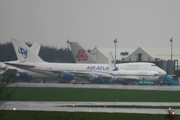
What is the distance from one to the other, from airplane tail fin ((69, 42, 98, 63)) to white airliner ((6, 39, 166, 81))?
15.0 metres

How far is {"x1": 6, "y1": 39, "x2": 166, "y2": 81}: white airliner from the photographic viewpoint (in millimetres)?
100312

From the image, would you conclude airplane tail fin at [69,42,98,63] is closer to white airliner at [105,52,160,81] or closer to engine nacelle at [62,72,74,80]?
engine nacelle at [62,72,74,80]

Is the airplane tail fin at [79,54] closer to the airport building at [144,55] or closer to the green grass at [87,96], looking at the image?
the airport building at [144,55]

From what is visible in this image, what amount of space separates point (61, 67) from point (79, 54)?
19667mm

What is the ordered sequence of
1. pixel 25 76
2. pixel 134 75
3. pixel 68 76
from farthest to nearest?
pixel 25 76
pixel 68 76
pixel 134 75

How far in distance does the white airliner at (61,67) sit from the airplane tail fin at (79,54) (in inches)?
592

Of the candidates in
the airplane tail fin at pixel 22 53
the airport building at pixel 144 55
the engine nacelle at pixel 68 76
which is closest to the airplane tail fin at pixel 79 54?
the airplane tail fin at pixel 22 53

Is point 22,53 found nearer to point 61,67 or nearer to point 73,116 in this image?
point 61,67

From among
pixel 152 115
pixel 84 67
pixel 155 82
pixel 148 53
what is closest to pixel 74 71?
pixel 84 67

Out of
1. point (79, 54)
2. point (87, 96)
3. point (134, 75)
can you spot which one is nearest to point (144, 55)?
point (79, 54)

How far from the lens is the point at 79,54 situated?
122 metres

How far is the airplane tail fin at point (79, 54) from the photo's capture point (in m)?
121

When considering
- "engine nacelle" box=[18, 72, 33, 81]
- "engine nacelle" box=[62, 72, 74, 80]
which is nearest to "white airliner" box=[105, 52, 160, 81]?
"engine nacelle" box=[62, 72, 74, 80]

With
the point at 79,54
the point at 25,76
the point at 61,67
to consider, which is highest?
the point at 79,54
